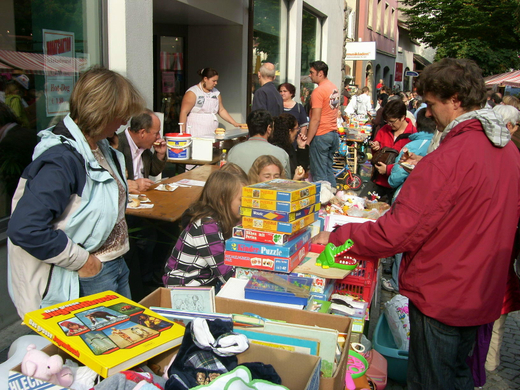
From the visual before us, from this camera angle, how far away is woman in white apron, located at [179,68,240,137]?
7039mm

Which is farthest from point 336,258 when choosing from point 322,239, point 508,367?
point 508,367

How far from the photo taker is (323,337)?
159 cm

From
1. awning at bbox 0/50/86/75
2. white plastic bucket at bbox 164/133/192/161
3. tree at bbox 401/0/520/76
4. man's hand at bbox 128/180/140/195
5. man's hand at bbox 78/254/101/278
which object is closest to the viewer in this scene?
man's hand at bbox 78/254/101/278

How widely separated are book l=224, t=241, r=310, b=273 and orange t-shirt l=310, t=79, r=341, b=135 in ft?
18.3

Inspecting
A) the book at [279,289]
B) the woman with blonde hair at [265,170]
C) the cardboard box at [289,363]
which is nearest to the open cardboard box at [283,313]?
the book at [279,289]

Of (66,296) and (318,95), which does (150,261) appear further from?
(318,95)

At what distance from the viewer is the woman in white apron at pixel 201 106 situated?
23.1ft

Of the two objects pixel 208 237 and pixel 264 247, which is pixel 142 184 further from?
pixel 264 247

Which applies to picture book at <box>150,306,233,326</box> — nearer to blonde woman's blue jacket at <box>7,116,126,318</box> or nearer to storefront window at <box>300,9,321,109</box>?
blonde woman's blue jacket at <box>7,116,126,318</box>

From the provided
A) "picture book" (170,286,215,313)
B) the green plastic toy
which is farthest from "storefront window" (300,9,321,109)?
"picture book" (170,286,215,313)

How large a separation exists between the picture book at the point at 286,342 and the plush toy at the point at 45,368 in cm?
60

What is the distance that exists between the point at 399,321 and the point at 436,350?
4.01 ft

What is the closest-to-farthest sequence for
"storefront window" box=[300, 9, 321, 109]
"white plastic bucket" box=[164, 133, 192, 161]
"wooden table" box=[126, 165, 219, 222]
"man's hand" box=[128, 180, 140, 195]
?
"wooden table" box=[126, 165, 219, 222] → "man's hand" box=[128, 180, 140, 195] → "white plastic bucket" box=[164, 133, 192, 161] → "storefront window" box=[300, 9, 321, 109]

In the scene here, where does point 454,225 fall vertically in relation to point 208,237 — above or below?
above
